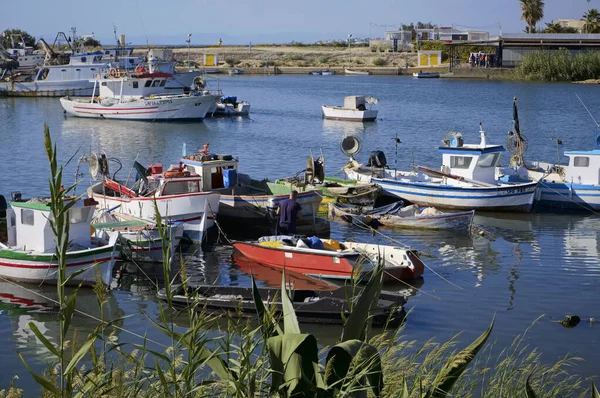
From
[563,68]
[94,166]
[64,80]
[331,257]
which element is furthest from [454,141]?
[563,68]

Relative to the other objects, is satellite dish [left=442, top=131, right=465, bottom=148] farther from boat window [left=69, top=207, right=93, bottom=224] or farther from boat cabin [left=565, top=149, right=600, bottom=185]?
boat window [left=69, top=207, right=93, bottom=224]

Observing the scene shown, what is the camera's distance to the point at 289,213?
808 inches

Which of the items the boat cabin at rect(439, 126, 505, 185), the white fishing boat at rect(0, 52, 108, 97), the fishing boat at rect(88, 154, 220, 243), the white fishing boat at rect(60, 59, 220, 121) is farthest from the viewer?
the white fishing boat at rect(0, 52, 108, 97)

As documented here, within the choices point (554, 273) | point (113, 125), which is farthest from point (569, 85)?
point (554, 273)

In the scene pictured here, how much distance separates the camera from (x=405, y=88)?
83.4m

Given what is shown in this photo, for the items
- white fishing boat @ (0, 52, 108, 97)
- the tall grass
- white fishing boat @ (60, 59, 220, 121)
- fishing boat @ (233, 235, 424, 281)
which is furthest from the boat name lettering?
the tall grass

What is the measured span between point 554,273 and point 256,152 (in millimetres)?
23477

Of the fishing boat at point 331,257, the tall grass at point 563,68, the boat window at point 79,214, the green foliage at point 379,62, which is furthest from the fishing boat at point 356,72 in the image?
the boat window at point 79,214

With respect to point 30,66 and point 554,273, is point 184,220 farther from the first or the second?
point 30,66

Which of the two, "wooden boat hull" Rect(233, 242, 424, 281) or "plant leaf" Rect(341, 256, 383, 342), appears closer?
"plant leaf" Rect(341, 256, 383, 342)

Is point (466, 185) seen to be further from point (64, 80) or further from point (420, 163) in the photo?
point (64, 80)

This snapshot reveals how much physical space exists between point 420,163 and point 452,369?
32.2 meters

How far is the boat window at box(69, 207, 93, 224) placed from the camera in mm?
17219

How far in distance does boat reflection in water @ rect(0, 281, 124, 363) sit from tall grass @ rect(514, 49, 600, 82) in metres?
71.4
